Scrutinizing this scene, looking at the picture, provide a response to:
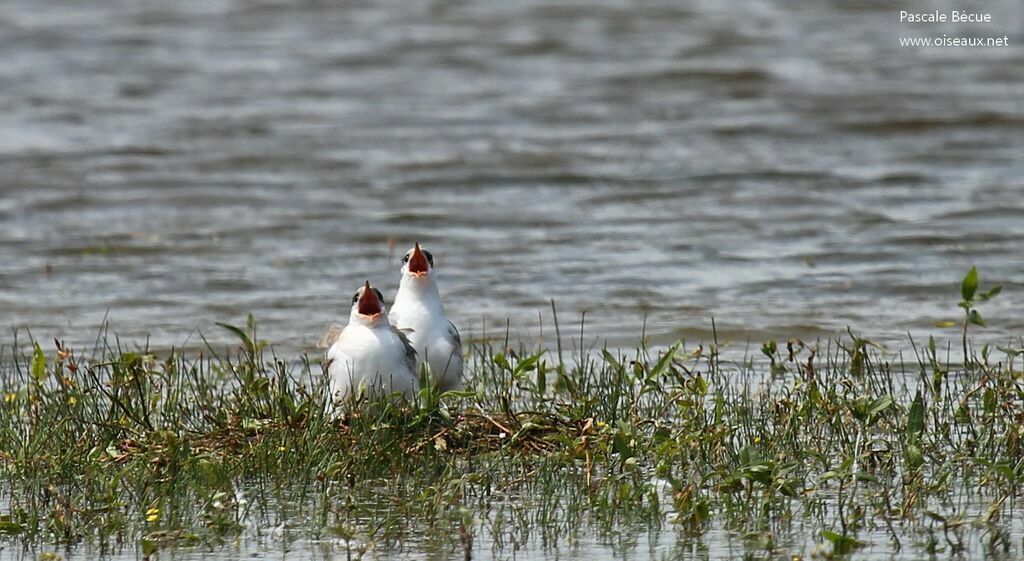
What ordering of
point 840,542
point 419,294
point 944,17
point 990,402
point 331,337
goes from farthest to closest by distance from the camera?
point 944,17
point 419,294
point 331,337
point 990,402
point 840,542

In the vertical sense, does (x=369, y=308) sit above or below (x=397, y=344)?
above

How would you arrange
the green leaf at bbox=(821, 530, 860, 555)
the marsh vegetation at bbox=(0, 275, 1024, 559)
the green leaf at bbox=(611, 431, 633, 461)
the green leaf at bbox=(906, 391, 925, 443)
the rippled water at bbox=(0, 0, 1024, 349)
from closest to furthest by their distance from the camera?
the green leaf at bbox=(821, 530, 860, 555)
the marsh vegetation at bbox=(0, 275, 1024, 559)
the green leaf at bbox=(611, 431, 633, 461)
the green leaf at bbox=(906, 391, 925, 443)
the rippled water at bbox=(0, 0, 1024, 349)

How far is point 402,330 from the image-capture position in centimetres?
830

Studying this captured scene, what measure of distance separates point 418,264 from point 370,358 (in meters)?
1.04

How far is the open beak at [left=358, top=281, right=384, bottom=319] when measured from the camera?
775 cm

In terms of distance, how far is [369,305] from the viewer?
25.5ft

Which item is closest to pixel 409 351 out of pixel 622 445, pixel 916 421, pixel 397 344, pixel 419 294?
pixel 397 344

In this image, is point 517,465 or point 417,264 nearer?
point 517,465

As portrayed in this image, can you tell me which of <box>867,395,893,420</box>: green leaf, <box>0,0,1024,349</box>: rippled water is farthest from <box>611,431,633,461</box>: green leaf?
<box>0,0,1024,349</box>: rippled water

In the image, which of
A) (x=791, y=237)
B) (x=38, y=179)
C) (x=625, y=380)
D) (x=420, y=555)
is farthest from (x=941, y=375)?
(x=38, y=179)

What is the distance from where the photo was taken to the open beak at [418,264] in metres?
8.49

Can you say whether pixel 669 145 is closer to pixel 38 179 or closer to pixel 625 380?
pixel 38 179

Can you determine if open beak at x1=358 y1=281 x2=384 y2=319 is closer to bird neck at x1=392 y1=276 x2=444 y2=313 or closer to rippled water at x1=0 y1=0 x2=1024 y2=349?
bird neck at x1=392 y1=276 x2=444 y2=313

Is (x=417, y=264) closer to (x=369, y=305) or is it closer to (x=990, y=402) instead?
(x=369, y=305)
